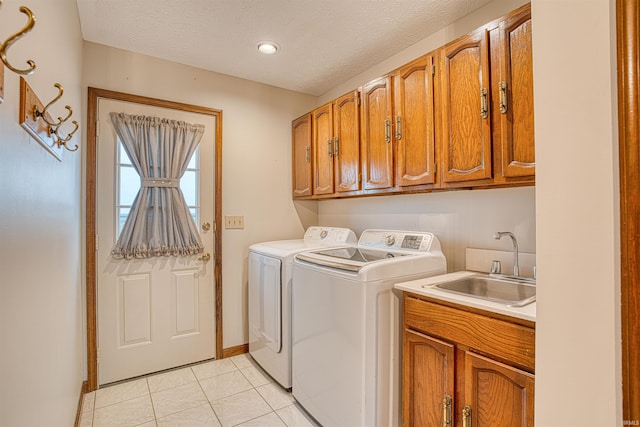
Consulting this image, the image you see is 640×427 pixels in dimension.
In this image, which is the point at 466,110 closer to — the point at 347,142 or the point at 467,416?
the point at 347,142

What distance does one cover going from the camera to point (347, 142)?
2389 millimetres

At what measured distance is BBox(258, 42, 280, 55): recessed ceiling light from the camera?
2.24 meters

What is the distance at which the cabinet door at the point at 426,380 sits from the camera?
1337mm

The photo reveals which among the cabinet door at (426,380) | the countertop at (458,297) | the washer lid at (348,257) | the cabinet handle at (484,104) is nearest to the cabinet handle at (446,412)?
the cabinet door at (426,380)

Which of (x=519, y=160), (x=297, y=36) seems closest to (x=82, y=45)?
(x=297, y=36)

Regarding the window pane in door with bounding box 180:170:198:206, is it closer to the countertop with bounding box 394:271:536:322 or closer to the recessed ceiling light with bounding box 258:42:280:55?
the recessed ceiling light with bounding box 258:42:280:55

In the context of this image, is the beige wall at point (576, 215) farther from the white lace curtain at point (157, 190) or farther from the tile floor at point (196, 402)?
the white lace curtain at point (157, 190)

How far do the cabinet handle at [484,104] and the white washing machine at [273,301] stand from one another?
1356 mm

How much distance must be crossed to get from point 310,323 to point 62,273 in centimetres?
125

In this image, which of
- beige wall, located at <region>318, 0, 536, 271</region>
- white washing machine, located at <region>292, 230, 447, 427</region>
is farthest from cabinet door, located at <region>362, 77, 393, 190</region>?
white washing machine, located at <region>292, 230, 447, 427</region>

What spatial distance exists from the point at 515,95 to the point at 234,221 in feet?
7.17

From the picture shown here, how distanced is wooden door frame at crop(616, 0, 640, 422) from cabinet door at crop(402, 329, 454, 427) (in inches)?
32.5

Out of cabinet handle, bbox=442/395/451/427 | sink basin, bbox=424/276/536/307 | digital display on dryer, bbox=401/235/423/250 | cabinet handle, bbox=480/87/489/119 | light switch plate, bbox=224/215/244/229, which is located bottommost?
cabinet handle, bbox=442/395/451/427

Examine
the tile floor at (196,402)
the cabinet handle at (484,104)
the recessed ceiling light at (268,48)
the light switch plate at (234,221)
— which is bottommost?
the tile floor at (196,402)
